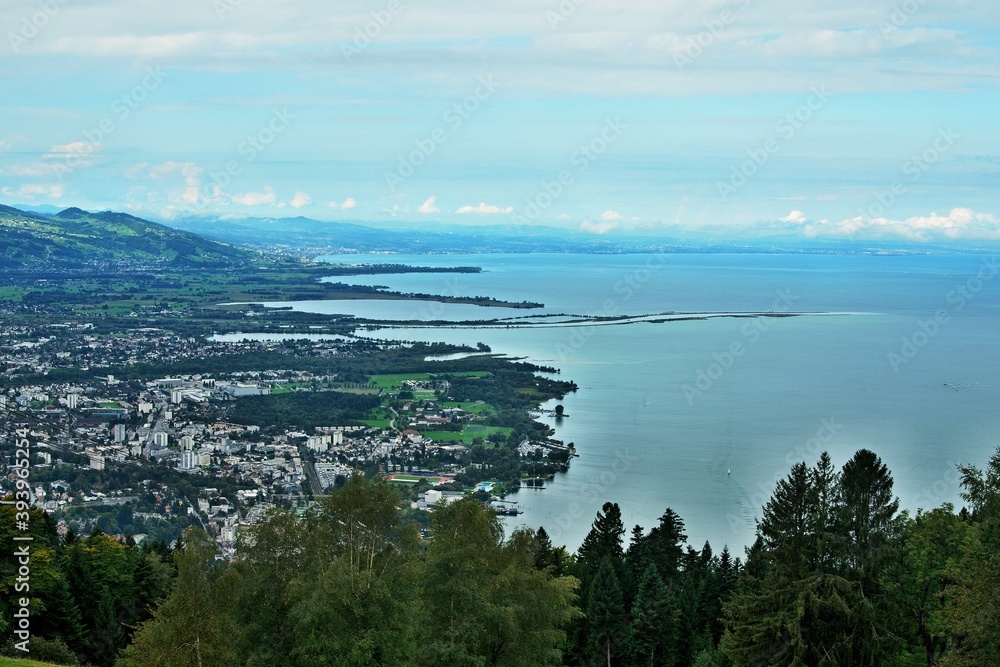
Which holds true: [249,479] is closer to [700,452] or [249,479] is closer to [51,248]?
[700,452]

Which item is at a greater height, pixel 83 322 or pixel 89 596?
pixel 83 322

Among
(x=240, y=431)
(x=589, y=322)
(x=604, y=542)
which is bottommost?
(x=604, y=542)

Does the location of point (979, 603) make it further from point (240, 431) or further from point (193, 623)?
point (240, 431)

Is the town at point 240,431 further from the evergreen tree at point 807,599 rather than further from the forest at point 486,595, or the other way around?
the evergreen tree at point 807,599

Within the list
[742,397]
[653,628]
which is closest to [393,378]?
[742,397]

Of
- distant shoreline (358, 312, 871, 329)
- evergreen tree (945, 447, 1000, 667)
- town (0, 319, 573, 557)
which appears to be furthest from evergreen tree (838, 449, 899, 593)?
distant shoreline (358, 312, 871, 329)

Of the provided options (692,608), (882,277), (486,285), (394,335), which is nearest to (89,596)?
(692,608)

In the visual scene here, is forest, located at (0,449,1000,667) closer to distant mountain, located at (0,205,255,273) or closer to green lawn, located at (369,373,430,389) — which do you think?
green lawn, located at (369,373,430,389)
